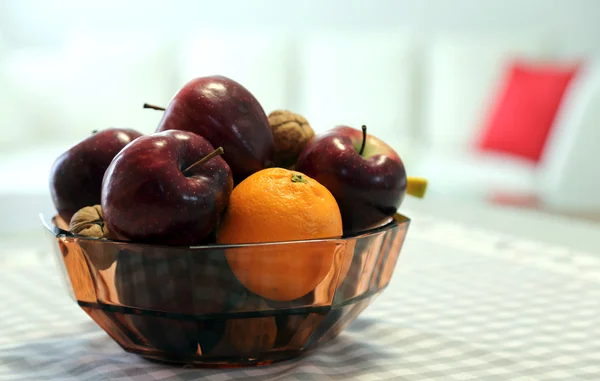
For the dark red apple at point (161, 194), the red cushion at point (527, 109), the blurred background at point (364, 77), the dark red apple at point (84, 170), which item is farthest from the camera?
the red cushion at point (527, 109)

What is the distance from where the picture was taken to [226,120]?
1.83 ft

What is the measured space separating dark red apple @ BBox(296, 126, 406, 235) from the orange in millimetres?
25

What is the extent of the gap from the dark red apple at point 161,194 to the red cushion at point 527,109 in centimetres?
262

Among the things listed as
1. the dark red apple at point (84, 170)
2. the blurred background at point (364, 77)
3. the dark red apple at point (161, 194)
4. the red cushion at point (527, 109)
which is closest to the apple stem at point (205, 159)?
the dark red apple at point (161, 194)

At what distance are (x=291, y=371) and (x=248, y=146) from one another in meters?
0.18

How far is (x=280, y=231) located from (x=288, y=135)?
5.3 inches

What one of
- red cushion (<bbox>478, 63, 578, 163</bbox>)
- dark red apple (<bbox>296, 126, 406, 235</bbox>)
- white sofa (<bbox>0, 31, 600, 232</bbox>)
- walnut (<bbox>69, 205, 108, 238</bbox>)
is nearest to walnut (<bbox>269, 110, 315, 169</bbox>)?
dark red apple (<bbox>296, 126, 406, 235</bbox>)

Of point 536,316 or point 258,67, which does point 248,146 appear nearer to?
point 536,316

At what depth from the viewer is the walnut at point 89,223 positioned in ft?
1.72

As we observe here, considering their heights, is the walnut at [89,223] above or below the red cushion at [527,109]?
above

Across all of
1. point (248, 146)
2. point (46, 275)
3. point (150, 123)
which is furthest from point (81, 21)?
point (248, 146)

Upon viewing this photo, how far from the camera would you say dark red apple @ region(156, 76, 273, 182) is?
555mm

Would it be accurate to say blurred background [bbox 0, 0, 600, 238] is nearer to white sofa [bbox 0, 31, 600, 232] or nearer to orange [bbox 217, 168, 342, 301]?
white sofa [bbox 0, 31, 600, 232]

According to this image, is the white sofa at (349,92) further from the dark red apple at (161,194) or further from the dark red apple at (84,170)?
the dark red apple at (161,194)
